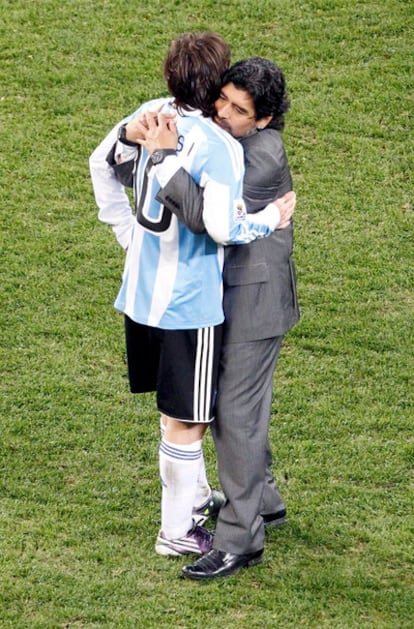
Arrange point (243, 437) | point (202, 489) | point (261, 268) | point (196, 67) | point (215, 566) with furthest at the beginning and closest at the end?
1. point (202, 489)
2. point (215, 566)
3. point (243, 437)
4. point (261, 268)
5. point (196, 67)

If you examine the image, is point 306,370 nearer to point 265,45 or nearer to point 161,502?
point 161,502

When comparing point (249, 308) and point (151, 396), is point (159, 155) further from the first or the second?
point (151, 396)

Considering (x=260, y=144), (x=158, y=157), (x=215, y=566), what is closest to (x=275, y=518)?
(x=215, y=566)

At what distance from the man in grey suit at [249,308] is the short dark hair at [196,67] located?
58 millimetres

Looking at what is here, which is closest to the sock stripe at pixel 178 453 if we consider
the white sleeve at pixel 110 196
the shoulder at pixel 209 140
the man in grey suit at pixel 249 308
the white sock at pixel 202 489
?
the man in grey suit at pixel 249 308

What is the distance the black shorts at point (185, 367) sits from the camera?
5902 mm

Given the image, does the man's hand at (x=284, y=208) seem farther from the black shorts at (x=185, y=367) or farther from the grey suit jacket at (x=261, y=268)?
the black shorts at (x=185, y=367)

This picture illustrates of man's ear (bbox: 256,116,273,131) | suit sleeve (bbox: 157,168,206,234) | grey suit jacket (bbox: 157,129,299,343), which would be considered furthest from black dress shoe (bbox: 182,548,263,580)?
man's ear (bbox: 256,116,273,131)

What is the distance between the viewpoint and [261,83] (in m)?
5.61

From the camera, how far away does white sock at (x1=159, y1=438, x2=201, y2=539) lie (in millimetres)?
6137

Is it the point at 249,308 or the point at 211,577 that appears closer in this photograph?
the point at 249,308

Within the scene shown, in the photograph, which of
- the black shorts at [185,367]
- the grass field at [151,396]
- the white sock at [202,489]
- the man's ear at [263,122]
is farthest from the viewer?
the white sock at [202,489]

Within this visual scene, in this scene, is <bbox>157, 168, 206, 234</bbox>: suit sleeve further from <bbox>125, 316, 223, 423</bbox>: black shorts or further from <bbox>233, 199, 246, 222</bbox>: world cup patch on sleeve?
<bbox>125, 316, 223, 423</bbox>: black shorts

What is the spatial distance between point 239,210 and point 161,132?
427 millimetres
